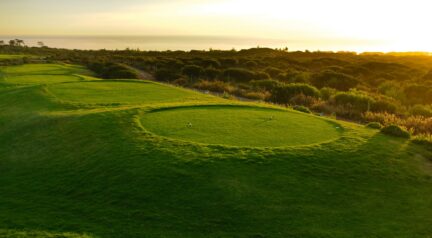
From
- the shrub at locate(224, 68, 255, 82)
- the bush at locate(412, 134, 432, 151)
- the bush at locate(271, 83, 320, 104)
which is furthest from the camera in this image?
the shrub at locate(224, 68, 255, 82)

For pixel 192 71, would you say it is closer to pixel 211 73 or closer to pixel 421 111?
pixel 211 73

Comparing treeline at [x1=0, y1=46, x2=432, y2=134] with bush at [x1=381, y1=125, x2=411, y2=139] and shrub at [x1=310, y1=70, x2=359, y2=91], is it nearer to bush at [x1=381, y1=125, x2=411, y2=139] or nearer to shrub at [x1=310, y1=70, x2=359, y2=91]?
shrub at [x1=310, y1=70, x2=359, y2=91]

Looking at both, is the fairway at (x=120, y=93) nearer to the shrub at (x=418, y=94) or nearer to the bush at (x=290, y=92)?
the bush at (x=290, y=92)

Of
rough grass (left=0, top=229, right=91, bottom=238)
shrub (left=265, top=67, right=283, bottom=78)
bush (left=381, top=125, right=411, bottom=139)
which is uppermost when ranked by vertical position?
shrub (left=265, top=67, right=283, bottom=78)

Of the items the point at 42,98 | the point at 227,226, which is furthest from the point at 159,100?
the point at 227,226

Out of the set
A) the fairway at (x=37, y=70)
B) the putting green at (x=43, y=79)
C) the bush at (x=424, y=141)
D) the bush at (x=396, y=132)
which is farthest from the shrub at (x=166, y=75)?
the bush at (x=424, y=141)

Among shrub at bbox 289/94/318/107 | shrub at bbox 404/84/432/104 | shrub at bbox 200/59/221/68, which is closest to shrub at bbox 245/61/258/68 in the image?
shrub at bbox 200/59/221/68

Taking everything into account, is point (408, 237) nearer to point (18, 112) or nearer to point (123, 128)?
point (123, 128)
